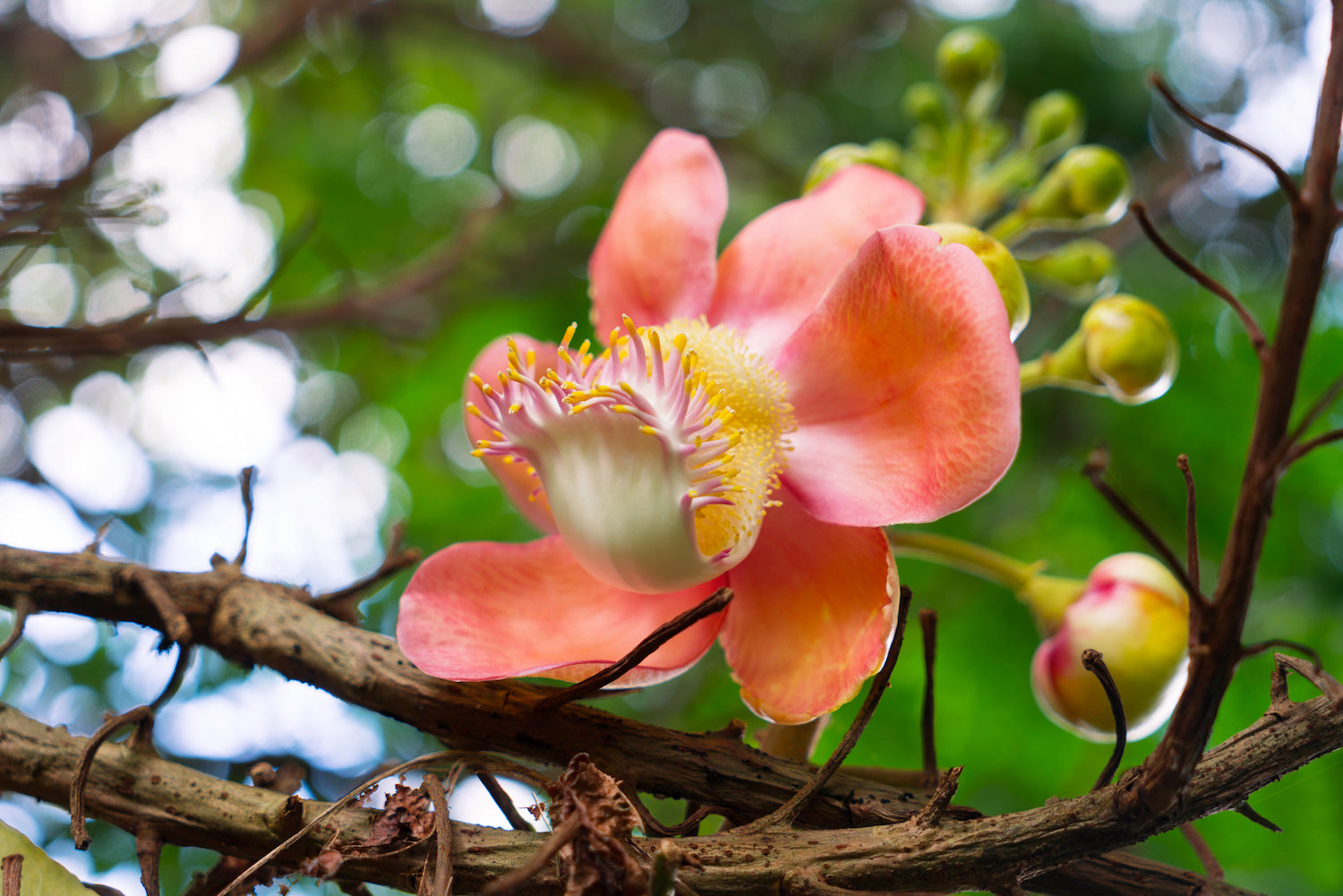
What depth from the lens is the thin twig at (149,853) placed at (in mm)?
404

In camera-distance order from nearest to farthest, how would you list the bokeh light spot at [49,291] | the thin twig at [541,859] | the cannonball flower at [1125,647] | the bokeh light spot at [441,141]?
the thin twig at [541,859] < the cannonball flower at [1125,647] < the bokeh light spot at [49,291] < the bokeh light spot at [441,141]

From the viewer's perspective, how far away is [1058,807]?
370 mm

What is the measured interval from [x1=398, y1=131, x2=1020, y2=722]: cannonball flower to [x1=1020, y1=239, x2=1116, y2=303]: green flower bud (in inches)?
5.6

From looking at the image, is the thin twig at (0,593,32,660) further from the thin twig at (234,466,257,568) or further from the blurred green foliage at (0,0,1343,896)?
the blurred green foliage at (0,0,1343,896)

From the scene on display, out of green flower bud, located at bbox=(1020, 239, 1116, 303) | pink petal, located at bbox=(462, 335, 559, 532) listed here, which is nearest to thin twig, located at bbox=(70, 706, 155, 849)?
pink petal, located at bbox=(462, 335, 559, 532)

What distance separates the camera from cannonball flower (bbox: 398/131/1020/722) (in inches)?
18.0

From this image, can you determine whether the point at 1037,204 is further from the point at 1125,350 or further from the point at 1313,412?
the point at 1313,412

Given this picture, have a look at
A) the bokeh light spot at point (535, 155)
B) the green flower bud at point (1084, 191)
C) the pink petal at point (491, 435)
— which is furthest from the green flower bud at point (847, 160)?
the bokeh light spot at point (535, 155)

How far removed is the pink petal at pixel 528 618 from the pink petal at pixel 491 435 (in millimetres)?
49

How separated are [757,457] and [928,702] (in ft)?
0.48

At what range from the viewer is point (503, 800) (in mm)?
448

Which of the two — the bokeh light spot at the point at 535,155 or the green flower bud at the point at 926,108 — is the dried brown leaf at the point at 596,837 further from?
the bokeh light spot at the point at 535,155

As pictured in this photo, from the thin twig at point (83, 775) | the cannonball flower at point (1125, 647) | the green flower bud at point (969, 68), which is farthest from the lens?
the green flower bud at point (969, 68)

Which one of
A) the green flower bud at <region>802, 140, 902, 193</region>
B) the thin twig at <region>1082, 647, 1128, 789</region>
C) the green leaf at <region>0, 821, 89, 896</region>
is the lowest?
the green leaf at <region>0, 821, 89, 896</region>
